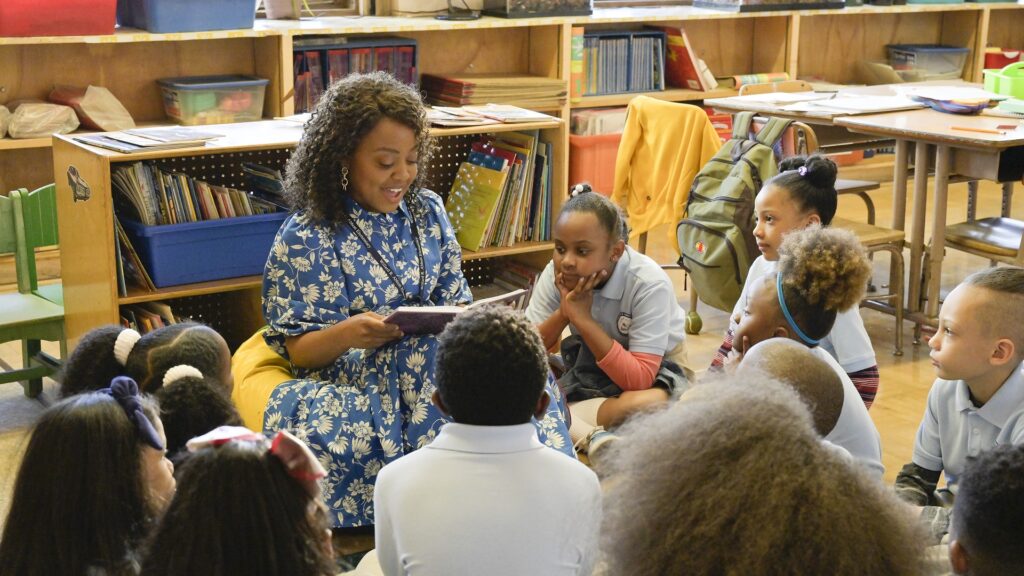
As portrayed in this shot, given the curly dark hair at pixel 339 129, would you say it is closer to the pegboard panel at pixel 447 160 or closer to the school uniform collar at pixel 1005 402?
the pegboard panel at pixel 447 160

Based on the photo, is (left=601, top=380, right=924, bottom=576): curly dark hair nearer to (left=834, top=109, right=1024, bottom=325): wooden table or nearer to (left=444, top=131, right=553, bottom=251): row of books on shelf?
(left=444, top=131, right=553, bottom=251): row of books on shelf

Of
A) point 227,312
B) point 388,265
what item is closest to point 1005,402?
point 388,265

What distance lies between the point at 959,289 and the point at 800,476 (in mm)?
1269

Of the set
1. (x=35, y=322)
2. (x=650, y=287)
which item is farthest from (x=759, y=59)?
(x=35, y=322)

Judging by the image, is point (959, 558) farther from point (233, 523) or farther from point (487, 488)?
point (233, 523)

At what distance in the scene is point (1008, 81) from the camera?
183 inches

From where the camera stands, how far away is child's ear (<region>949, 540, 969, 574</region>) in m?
1.23

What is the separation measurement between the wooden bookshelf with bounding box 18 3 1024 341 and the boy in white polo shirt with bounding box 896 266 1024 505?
1550 mm

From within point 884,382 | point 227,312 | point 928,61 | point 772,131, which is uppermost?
point 928,61

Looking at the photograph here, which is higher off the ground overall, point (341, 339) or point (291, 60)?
point (291, 60)

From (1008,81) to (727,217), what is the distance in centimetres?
172

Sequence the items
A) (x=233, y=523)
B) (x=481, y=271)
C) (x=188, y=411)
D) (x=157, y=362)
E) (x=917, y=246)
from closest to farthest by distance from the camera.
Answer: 1. (x=233, y=523)
2. (x=188, y=411)
3. (x=157, y=362)
4. (x=481, y=271)
5. (x=917, y=246)

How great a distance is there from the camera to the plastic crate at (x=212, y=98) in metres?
4.48

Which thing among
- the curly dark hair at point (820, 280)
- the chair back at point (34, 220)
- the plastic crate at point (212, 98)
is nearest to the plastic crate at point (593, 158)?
the plastic crate at point (212, 98)
